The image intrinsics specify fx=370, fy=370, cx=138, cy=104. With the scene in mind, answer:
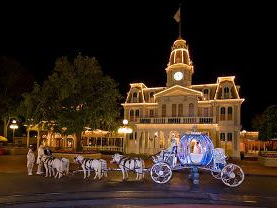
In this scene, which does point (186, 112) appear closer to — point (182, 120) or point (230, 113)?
point (182, 120)

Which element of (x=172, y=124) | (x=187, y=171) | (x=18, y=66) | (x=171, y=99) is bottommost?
(x=187, y=171)

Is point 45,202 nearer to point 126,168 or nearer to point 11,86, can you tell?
point 126,168

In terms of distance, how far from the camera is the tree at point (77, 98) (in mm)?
30016

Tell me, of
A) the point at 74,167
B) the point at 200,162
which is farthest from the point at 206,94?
the point at 200,162

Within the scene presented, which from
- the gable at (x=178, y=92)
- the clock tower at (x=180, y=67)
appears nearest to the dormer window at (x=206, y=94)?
the gable at (x=178, y=92)

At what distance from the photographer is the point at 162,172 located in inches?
698

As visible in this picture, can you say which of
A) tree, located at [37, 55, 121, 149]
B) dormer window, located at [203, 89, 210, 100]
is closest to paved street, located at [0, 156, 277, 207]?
tree, located at [37, 55, 121, 149]

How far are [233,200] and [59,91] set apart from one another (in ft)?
64.7

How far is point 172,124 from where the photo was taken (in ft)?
140

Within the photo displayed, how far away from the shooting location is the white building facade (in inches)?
1679

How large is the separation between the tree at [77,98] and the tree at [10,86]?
2008 centimetres

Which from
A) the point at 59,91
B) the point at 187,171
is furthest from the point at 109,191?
the point at 59,91

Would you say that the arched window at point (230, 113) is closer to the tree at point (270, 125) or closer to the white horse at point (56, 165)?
the tree at point (270, 125)

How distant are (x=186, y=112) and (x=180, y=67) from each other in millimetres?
5610
